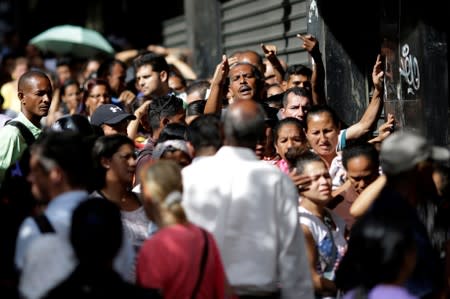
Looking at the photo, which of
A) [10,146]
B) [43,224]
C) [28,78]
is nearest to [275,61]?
[28,78]

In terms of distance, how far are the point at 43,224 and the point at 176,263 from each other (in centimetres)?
69

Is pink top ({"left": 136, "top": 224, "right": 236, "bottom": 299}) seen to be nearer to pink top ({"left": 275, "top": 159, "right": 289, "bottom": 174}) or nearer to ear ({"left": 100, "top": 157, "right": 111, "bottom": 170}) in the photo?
ear ({"left": 100, "top": 157, "right": 111, "bottom": 170})

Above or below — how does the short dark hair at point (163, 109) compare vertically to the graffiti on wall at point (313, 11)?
below

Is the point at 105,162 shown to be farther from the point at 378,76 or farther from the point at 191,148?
the point at 378,76

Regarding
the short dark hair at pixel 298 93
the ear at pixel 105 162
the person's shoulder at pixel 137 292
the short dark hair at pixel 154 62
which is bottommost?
the person's shoulder at pixel 137 292

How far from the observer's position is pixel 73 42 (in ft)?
54.7

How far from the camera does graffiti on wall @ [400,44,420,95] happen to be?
9.96 metres

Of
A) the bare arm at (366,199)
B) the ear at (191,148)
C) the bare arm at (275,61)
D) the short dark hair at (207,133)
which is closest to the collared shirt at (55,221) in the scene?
the short dark hair at (207,133)

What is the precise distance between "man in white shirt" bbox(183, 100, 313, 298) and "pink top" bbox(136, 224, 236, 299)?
1.31ft

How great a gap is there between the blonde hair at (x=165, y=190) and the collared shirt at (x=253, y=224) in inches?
11.6

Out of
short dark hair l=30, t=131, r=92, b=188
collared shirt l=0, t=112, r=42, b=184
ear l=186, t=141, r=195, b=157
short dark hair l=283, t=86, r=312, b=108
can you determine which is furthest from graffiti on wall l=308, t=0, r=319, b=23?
short dark hair l=30, t=131, r=92, b=188

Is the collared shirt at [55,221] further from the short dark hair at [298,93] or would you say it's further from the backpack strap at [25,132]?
the short dark hair at [298,93]

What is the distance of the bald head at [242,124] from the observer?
256 inches

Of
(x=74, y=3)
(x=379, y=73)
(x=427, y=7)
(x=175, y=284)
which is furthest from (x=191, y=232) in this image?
(x=74, y=3)
